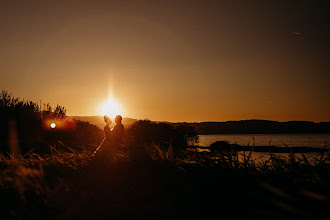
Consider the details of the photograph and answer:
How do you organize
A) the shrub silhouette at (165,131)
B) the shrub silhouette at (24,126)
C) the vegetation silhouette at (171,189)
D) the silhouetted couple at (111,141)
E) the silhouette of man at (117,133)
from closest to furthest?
the vegetation silhouette at (171,189) < the silhouetted couple at (111,141) < the silhouette of man at (117,133) < the shrub silhouette at (24,126) < the shrub silhouette at (165,131)

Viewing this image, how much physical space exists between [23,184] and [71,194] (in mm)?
847

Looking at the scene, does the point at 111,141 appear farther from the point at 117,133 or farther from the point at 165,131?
the point at 165,131

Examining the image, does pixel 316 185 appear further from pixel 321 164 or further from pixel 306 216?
pixel 306 216

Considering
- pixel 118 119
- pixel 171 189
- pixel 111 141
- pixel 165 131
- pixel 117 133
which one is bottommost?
pixel 165 131

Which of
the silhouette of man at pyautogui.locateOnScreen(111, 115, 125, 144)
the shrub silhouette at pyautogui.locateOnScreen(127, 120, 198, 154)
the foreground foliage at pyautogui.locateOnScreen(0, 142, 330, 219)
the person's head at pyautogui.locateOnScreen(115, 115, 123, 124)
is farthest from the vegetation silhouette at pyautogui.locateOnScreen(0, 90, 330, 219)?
the shrub silhouette at pyautogui.locateOnScreen(127, 120, 198, 154)

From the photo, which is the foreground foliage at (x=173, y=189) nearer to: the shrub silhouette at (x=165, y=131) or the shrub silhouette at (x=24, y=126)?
the shrub silhouette at (x=24, y=126)

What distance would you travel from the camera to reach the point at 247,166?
15.8ft

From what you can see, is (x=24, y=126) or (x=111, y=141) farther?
(x=24, y=126)

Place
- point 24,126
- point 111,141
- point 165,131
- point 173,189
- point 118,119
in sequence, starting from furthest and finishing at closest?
point 165,131, point 24,126, point 118,119, point 111,141, point 173,189

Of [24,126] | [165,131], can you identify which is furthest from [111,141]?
[165,131]

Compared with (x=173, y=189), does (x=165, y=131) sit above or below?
below

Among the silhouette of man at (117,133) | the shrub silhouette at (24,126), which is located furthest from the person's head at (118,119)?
the shrub silhouette at (24,126)

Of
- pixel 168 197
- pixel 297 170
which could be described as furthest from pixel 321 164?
pixel 168 197

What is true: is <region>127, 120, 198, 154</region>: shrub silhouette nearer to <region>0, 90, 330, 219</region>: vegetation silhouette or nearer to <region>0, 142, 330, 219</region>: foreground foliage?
<region>0, 90, 330, 219</region>: vegetation silhouette
